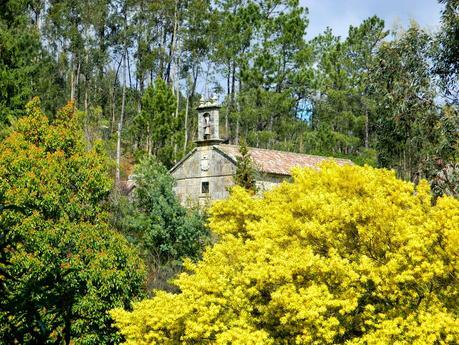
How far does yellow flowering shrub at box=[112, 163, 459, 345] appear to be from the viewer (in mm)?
10094

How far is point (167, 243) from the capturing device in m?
22.5

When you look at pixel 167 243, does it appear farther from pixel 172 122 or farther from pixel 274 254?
pixel 172 122

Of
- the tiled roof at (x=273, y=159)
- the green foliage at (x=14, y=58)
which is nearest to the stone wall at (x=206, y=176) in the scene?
the tiled roof at (x=273, y=159)

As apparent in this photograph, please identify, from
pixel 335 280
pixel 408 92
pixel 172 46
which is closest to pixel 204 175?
pixel 408 92

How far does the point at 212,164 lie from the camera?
102 feet

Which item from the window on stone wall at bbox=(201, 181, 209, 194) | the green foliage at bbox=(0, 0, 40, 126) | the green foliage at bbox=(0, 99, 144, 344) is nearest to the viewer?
the green foliage at bbox=(0, 99, 144, 344)

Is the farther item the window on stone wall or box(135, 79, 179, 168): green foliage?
box(135, 79, 179, 168): green foliage

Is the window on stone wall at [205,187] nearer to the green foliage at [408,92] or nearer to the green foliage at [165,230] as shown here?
the green foliage at [165,230]

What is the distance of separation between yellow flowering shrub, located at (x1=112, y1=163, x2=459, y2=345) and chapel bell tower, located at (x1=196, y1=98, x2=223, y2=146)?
57.9 ft

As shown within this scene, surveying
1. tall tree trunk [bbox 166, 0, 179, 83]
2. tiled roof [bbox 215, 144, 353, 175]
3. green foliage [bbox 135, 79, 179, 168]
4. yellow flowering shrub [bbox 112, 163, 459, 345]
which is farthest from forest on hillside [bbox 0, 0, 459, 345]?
tall tree trunk [bbox 166, 0, 179, 83]

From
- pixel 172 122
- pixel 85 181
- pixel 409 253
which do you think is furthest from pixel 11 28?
pixel 409 253

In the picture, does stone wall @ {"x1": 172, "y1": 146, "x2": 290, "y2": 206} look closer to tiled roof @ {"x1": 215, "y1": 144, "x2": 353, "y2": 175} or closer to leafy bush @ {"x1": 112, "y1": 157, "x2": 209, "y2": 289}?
tiled roof @ {"x1": 215, "y1": 144, "x2": 353, "y2": 175}

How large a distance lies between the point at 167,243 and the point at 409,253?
1334 cm

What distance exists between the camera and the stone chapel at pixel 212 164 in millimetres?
30219
